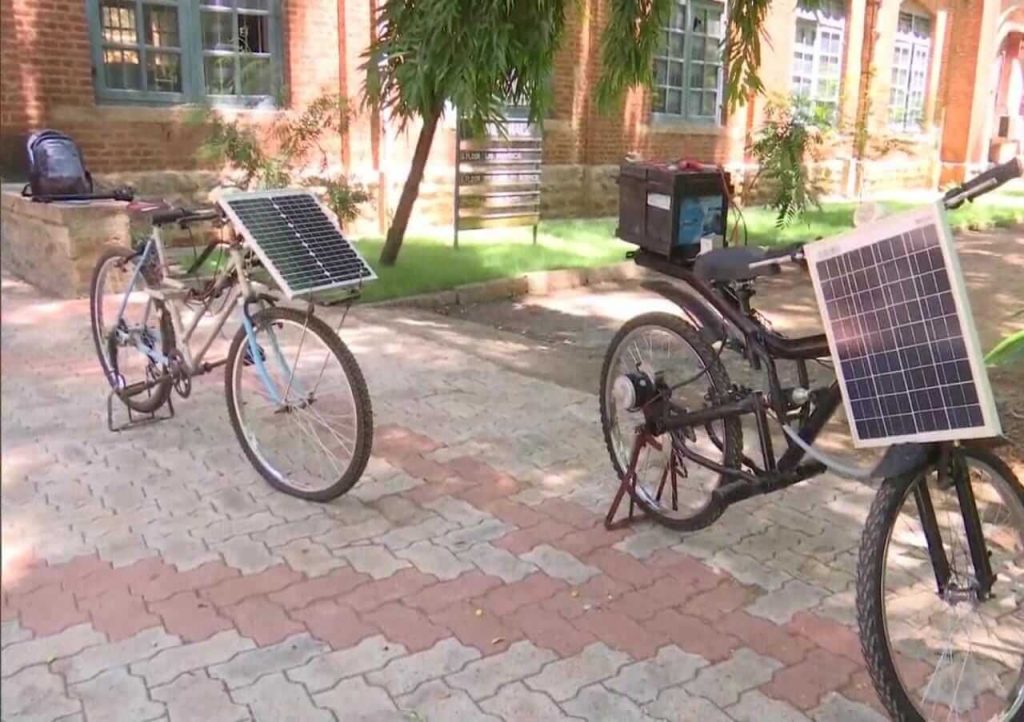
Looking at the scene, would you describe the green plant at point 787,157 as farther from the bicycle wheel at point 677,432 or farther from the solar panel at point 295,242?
the solar panel at point 295,242

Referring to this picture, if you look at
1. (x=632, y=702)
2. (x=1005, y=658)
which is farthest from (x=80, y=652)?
(x=1005, y=658)

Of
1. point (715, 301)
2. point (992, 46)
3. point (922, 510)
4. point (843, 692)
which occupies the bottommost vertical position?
point (843, 692)

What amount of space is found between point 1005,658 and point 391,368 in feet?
A: 12.9

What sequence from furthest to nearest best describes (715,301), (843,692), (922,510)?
(715,301)
(843,692)
(922,510)

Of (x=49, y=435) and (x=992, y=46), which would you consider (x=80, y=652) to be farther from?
(x=992, y=46)

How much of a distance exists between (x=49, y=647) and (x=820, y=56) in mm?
17690

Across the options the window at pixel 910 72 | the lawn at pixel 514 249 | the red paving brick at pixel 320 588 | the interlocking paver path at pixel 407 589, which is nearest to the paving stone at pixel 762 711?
the interlocking paver path at pixel 407 589

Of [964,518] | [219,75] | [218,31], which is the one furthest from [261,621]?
[218,31]

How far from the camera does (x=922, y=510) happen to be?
8.36ft

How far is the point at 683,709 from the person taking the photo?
2.65 m

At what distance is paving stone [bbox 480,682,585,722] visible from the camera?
2.61m

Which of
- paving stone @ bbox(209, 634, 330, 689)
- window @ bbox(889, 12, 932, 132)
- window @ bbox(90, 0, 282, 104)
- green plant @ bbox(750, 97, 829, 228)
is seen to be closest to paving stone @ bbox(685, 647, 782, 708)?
paving stone @ bbox(209, 634, 330, 689)

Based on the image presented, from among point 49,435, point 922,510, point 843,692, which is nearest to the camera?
point 922,510

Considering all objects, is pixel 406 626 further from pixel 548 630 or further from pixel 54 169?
pixel 54 169
